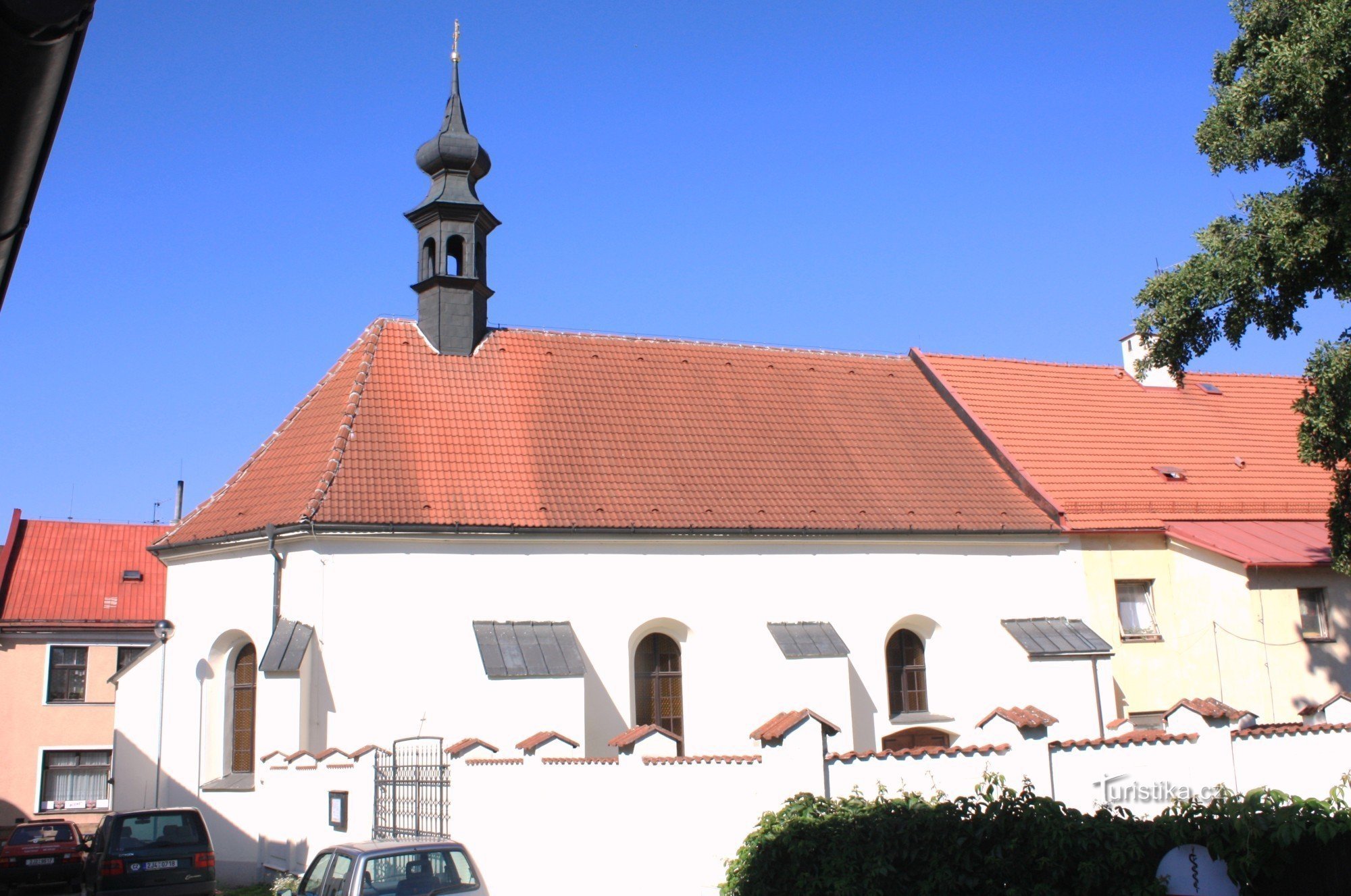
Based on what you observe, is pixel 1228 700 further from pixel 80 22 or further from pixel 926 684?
pixel 80 22

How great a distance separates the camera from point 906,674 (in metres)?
19.3

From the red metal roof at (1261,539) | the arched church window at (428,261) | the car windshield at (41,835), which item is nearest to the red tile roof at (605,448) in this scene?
the arched church window at (428,261)

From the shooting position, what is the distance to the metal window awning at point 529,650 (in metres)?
15.8

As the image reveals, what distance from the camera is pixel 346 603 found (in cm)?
1628

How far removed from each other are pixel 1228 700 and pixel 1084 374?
8.40 metres

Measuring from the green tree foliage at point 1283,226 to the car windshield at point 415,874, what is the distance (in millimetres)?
11273

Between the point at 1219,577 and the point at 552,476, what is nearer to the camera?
the point at 552,476

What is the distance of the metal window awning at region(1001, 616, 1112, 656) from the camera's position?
734 inches

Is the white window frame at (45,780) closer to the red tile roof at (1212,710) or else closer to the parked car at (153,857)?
the parked car at (153,857)

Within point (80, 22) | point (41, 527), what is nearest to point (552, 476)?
→ point (80, 22)

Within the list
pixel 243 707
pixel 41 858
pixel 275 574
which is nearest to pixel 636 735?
pixel 275 574

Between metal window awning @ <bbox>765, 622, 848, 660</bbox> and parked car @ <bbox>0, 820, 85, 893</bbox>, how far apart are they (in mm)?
11126

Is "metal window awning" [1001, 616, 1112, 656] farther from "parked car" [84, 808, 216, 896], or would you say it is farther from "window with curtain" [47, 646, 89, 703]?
"window with curtain" [47, 646, 89, 703]

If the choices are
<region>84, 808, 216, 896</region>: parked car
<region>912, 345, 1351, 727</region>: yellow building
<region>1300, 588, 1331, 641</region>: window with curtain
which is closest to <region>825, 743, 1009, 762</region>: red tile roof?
<region>84, 808, 216, 896</region>: parked car
